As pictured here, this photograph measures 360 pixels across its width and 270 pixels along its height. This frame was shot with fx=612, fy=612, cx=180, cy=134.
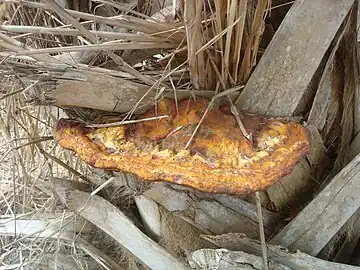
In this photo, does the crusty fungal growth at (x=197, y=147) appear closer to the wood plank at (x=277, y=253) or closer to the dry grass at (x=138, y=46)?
the dry grass at (x=138, y=46)

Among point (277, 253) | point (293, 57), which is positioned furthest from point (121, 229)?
point (293, 57)

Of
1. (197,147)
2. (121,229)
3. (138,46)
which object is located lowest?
(121,229)

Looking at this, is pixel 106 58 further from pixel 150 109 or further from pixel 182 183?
pixel 182 183

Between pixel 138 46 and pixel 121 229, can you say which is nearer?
pixel 138 46

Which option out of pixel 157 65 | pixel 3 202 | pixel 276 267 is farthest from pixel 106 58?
pixel 3 202

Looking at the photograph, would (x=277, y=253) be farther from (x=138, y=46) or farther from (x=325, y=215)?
(x=138, y=46)

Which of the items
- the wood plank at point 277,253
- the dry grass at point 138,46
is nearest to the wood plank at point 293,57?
the dry grass at point 138,46

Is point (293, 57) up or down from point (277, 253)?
up
